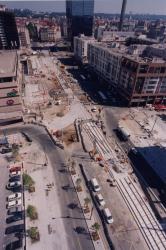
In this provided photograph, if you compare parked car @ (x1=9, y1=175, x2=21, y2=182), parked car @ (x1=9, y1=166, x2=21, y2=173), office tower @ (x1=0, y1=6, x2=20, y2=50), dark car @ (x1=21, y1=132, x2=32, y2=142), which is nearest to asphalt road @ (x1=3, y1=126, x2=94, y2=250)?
dark car @ (x1=21, y1=132, x2=32, y2=142)

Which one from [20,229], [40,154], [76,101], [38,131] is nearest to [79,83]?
[76,101]

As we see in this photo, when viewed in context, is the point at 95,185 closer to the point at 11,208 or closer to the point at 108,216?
the point at 108,216

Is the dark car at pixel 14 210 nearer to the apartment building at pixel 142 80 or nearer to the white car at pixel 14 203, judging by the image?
the white car at pixel 14 203

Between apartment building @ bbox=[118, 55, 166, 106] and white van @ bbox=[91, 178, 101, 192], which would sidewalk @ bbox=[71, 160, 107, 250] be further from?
apartment building @ bbox=[118, 55, 166, 106]

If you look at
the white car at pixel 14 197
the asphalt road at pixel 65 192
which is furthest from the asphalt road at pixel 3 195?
the asphalt road at pixel 65 192

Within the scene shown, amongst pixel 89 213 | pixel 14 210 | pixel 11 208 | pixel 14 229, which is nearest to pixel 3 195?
pixel 11 208
